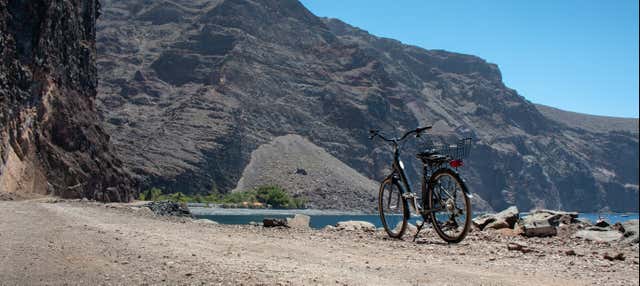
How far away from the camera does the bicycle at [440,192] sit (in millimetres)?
9570

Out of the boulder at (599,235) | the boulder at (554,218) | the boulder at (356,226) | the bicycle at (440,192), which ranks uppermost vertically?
the bicycle at (440,192)

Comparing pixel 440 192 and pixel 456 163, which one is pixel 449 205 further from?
pixel 456 163

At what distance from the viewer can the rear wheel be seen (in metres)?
10.9

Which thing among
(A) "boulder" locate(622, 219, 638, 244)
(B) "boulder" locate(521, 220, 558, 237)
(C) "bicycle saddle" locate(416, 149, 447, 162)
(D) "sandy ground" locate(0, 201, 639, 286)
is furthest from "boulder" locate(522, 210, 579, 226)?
(C) "bicycle saddle" locate(416, 149, 447, 162)

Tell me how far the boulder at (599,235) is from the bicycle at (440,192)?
465 cm

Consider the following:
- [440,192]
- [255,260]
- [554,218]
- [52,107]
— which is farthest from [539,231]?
[52,107]

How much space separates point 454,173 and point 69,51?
317 ft

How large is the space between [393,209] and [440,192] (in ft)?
5.96

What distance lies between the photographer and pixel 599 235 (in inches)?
515

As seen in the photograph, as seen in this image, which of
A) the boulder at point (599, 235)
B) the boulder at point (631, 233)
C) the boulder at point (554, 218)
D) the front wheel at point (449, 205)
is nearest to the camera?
the front wheel at point (449, 205)

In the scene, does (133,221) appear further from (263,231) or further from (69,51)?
(69,51)

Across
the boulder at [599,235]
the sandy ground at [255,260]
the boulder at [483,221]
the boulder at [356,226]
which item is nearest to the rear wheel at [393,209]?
the sandy ground at [255,260]

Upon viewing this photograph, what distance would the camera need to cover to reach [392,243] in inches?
388

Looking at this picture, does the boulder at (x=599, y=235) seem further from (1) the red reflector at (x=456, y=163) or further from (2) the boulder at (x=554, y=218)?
(1) the red reflector at (x=456, y=163)
